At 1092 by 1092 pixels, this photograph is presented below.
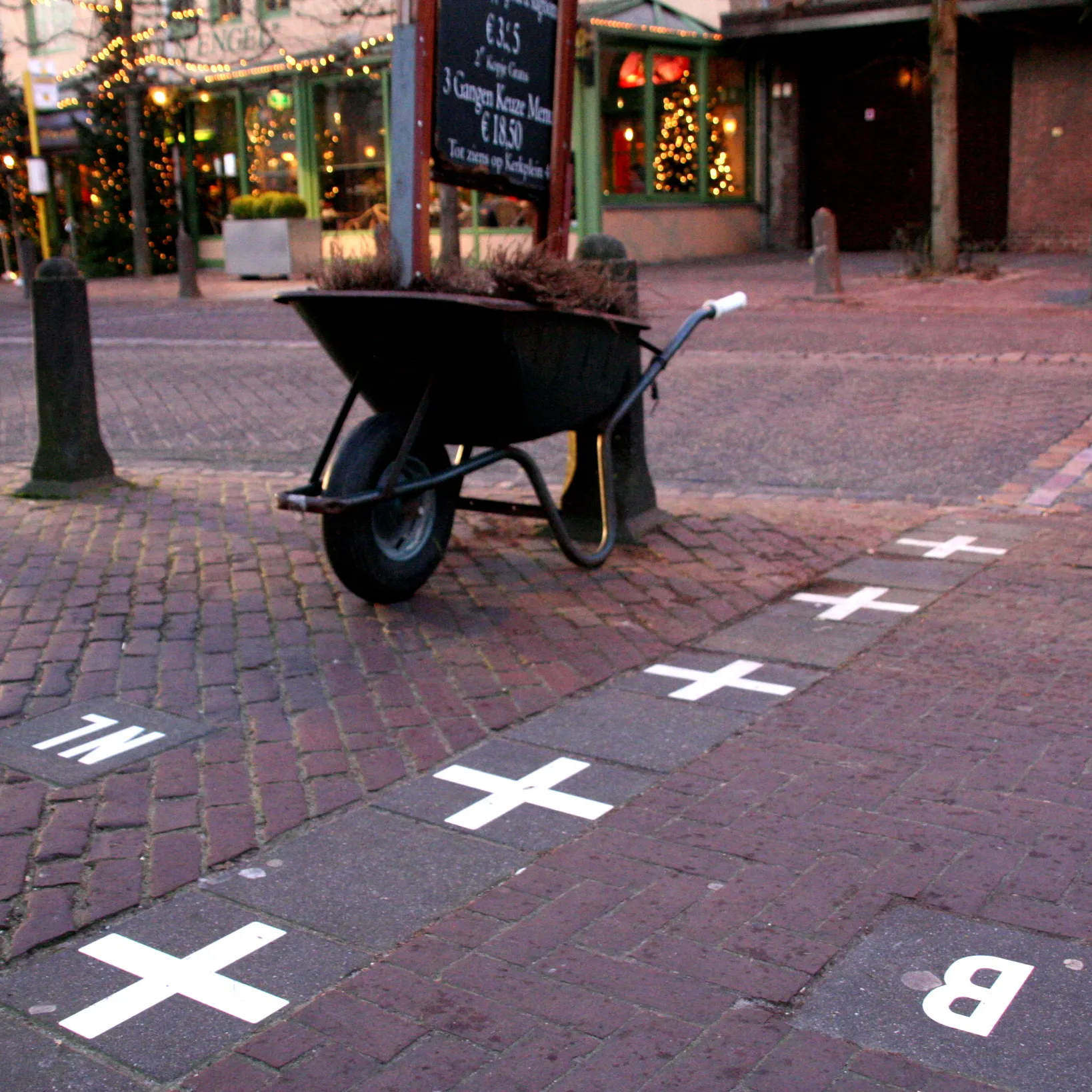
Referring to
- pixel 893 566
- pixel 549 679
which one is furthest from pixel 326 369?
pixel 549 679

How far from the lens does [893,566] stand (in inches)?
225

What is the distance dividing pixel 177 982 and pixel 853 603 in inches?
126

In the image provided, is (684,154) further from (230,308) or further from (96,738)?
(96,738)

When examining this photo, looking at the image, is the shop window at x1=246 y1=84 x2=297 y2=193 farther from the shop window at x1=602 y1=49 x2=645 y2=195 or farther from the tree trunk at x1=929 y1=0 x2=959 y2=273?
the tree trunk at x1=929 y1=0 x2=959 y2=273

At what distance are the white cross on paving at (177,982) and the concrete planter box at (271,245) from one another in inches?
878

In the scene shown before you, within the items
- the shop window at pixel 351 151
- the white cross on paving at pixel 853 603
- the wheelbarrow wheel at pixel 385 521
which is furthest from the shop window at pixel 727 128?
the wheelbarrow wheel at pixel 385 521

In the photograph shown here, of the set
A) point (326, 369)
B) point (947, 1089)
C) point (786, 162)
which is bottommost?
point (947, 1089)

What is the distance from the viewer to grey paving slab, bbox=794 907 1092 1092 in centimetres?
239

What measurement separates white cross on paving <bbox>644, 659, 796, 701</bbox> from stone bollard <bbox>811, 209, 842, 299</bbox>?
1238 cm

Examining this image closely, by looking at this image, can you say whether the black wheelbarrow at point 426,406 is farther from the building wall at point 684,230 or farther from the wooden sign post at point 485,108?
the building wall at point 684,230

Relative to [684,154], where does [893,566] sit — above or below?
below

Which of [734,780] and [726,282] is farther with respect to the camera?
[726,282]

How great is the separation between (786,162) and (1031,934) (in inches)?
954

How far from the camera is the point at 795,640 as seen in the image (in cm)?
480
